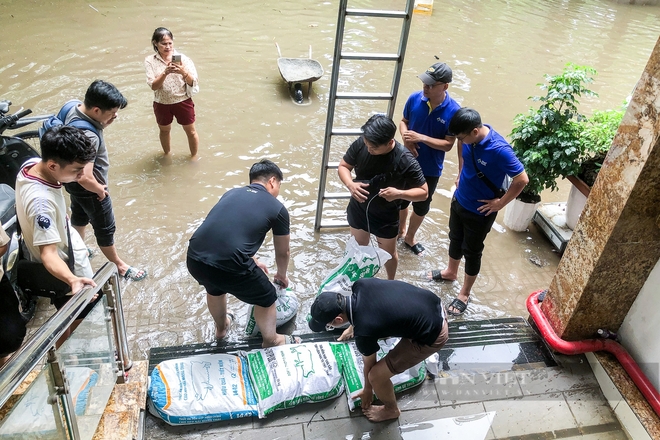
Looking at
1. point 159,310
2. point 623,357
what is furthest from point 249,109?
point 623,357

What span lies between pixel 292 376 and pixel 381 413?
62cm

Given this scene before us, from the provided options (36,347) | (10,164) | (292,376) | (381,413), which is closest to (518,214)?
(381,413)

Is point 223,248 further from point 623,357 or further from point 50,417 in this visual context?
point 623,357

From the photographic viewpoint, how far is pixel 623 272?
3.42 metres

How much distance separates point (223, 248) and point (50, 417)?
1.26 meters

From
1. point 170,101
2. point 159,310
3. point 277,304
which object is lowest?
point 159,310

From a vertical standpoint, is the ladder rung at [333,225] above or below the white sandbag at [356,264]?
below

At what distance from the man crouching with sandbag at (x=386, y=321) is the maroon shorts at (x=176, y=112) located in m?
3.41

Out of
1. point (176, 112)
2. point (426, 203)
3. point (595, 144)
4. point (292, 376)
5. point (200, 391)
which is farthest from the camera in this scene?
point (176, 112)

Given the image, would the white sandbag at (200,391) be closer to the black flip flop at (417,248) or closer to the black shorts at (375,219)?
the black shorts at (375,219)

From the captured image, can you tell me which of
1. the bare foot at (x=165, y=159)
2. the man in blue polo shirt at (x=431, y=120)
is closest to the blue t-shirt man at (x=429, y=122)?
the man in blue polo shirt at (x=431, y=120)

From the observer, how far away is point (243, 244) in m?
3.09

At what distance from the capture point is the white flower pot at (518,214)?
17.0 feet

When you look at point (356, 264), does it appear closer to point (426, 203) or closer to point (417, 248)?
point (426, 203)
